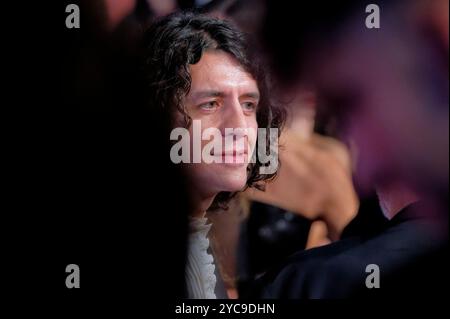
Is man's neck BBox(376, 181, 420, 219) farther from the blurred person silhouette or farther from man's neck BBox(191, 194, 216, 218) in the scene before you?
man's neck BBox(191, 194, 216, 218)

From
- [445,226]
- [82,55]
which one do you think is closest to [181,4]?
[82,55]

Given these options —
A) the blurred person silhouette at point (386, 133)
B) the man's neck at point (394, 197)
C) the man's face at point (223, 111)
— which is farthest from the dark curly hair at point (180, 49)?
the man's neck at point (394, 197)

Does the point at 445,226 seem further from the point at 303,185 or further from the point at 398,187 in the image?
the point at 303,185

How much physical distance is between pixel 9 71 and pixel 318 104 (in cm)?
105

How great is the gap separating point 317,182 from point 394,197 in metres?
0.27

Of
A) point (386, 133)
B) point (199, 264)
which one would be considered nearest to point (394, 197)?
point (386, 133)

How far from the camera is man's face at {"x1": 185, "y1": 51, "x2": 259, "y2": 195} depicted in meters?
2.31

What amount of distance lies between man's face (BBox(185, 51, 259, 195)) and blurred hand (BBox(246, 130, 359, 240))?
13 cm

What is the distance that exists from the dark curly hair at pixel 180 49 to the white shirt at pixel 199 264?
0.36 m

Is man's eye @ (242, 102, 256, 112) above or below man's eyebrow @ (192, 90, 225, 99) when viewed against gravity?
below

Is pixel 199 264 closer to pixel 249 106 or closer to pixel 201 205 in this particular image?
pixel 201 205

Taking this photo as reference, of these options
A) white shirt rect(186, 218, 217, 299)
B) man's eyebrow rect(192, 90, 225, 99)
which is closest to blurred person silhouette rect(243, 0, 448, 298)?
white shirt rect(186, 218, 217, 299)

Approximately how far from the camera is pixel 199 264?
2.38 m

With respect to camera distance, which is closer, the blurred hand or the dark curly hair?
the dark curly hair
